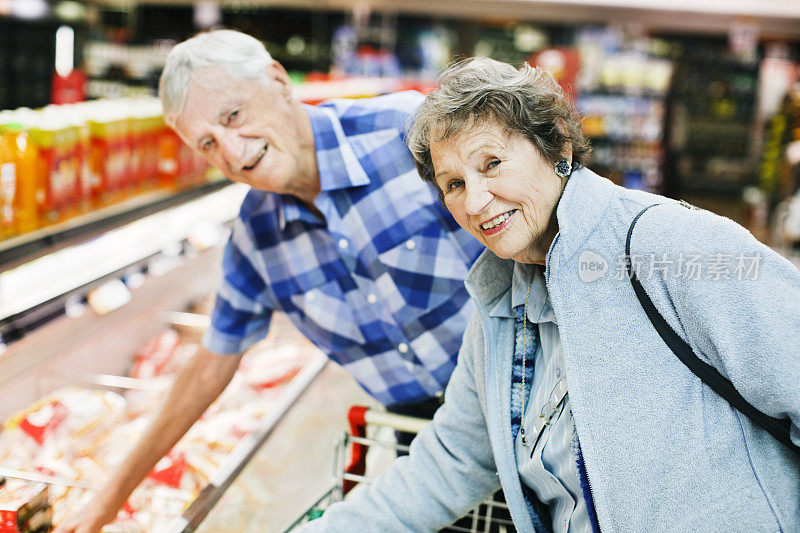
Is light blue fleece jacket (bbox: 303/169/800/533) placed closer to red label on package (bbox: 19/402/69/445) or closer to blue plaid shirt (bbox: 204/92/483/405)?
blue plaid shirt (bbox: 204/92/483/405)

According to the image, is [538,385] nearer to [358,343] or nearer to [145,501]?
[358,343]

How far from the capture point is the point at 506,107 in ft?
3.64

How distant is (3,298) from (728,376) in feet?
5.92

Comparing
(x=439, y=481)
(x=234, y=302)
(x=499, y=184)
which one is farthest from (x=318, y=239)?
(x=499, y=184)

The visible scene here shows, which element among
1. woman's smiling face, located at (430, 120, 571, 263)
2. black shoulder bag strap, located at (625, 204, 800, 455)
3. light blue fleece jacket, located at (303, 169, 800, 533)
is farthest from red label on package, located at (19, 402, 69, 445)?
black shoulder bag strap, located at (625, 204, 800, 455)

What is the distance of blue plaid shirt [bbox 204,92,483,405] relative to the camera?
5.98 feet

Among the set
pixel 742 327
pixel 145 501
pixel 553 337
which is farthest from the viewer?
pixel 145 501

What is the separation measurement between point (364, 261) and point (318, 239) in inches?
5.8

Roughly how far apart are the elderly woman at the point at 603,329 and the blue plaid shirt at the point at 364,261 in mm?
518

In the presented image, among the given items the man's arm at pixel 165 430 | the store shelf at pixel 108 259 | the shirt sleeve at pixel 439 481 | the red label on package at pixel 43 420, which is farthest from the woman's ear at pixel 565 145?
the red label on package at pixel 43 420

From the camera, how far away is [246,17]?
34.1ft

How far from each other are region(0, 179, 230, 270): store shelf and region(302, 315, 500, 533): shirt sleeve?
1.23 m

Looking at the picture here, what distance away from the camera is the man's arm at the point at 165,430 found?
1572 mm

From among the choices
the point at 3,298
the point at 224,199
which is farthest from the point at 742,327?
the point at 224,199
